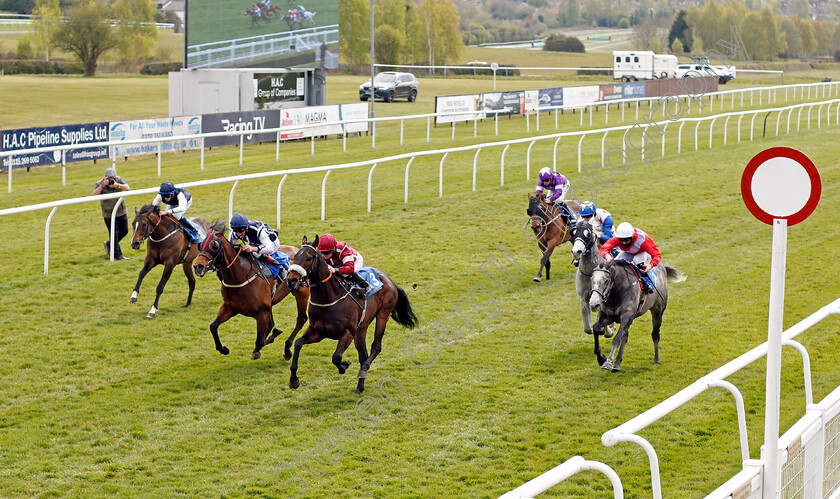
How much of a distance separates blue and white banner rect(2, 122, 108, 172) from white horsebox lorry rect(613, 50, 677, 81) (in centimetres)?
2875

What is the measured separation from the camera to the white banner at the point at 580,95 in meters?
30.4

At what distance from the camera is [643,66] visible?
149ft

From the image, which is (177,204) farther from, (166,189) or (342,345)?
(342,345)

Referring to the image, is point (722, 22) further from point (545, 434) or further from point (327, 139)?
point (545, 434)

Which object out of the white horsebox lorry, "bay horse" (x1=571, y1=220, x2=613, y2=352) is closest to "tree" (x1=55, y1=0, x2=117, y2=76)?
the white horsebox lorry

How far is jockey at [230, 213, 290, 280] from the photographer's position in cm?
789

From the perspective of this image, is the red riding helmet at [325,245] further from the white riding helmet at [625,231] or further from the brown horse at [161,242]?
the brown horse at [161,242]

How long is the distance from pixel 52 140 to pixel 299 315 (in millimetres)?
12474

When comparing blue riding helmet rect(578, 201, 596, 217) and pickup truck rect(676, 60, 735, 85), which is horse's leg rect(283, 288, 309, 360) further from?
pickup truck rect(676, 60, 735, 85)

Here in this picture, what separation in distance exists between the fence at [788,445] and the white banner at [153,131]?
16.5 m

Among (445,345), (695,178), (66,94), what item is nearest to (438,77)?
(66,94)

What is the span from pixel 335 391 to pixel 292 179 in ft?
33.6

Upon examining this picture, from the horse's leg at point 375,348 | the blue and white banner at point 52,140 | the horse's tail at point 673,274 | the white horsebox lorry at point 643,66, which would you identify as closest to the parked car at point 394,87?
the white horsebox lorry at point 643,66

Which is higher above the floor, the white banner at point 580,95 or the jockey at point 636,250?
the white banner at point 580,95
